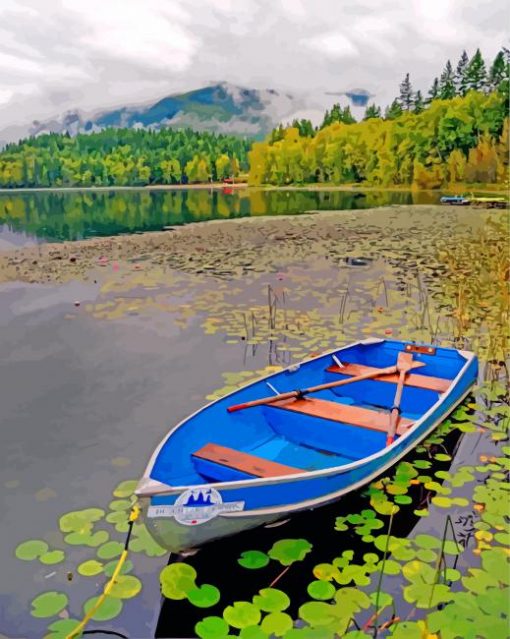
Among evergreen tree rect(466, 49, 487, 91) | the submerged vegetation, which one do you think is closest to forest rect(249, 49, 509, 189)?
evergreen tree rect(466, 49, 487, 91)

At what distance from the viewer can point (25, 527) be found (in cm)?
562

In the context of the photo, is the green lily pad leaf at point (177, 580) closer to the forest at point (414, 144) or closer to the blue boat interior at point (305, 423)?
the blue boat interior at point (305, 423)

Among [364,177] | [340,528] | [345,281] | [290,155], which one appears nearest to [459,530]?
[340,528]

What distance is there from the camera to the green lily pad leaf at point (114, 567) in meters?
4.90

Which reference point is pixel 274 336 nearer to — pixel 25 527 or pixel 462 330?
pixel 462 330

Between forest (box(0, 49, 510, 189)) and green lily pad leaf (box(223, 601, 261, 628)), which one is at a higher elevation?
forest (box(0, 49, 510, 189))

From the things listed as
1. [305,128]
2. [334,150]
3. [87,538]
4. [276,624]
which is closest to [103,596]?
[87,538]

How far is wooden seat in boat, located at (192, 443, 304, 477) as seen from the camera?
17.3ft

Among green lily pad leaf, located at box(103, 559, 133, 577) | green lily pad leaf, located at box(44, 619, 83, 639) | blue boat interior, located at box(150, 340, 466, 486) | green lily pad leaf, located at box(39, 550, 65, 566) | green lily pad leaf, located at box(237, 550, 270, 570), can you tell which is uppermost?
blue boat interior, located at box(150, 340, 466, 486)

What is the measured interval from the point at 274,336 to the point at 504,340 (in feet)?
13.6

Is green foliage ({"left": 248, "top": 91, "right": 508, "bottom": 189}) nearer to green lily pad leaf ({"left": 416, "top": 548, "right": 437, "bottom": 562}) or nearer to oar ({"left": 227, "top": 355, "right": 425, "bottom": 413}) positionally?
oar ({"left": 227, "top": 355, "right": 425, "bottom": 413})

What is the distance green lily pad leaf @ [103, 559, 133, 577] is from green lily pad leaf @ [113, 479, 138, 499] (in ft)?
3.64

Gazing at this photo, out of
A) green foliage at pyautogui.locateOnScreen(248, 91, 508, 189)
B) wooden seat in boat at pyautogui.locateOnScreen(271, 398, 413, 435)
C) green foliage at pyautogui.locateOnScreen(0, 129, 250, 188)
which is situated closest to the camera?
wooden seat in boat at pyautogui.locateOnScreen(271, 398, 413, 435)

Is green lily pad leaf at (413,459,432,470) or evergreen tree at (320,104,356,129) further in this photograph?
evergreen tree at (320,104,356,129)
